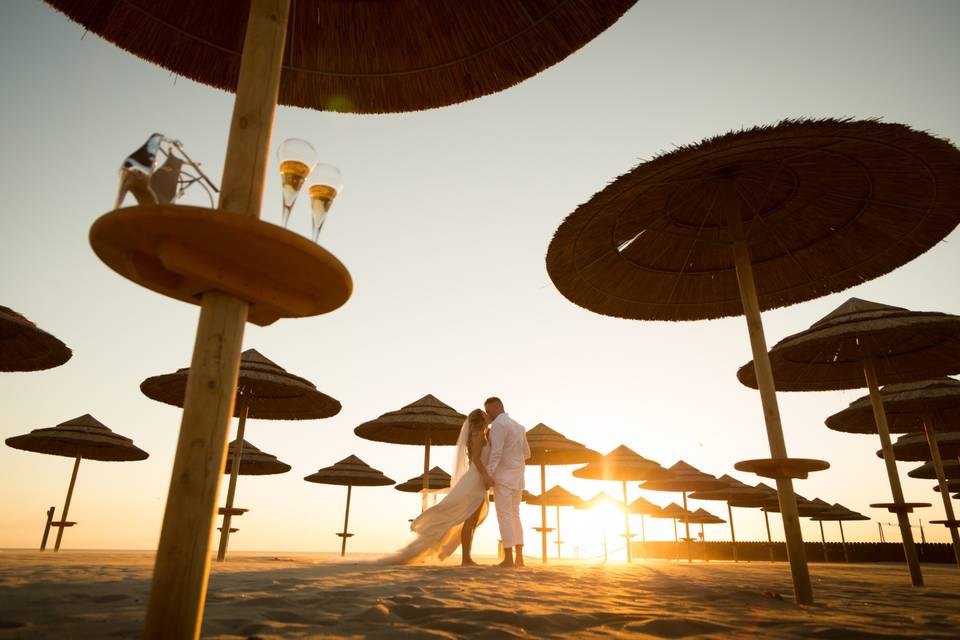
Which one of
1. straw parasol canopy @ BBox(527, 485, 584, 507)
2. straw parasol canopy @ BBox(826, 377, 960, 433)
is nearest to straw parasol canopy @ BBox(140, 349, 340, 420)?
straw parasol canopy @ BBox(826, 377, 960, 433)

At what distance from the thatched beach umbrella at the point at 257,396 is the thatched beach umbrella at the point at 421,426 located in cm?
144

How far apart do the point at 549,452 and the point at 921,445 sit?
8994 mm

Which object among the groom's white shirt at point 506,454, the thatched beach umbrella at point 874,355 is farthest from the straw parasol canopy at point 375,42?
the thatched beach umbrella at point 874,355

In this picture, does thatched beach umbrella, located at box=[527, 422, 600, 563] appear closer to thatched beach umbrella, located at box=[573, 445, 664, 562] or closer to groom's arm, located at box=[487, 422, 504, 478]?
thatched beach umbrella, located at box=[573, 445, 664, 562]

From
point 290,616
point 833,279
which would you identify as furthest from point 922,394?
point 290,616

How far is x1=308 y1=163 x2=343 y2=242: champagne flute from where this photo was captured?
205 centimetres

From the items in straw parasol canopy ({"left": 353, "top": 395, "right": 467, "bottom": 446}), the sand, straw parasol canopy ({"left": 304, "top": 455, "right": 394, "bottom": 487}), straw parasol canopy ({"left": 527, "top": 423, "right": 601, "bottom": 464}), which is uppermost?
straw parasol canopy ({"left": 353, "top": 395, "right": 467, "bottom": 446})

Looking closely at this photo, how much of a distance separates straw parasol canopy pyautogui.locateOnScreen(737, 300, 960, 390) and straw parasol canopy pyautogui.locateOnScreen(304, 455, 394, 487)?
13.0 metres

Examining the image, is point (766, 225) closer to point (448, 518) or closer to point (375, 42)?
point (375, 42)

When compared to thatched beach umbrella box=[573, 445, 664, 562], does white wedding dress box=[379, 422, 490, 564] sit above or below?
below

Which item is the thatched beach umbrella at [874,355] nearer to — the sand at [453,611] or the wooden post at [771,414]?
the wooden post at [771,414]

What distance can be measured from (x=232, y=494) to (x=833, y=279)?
10.3 metres

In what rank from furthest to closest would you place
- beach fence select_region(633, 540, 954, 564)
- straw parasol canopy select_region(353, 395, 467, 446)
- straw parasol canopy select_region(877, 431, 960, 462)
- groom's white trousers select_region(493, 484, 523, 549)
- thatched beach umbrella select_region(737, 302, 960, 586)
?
beach fence select_region(633, 540, 954, 564) < straw parasol canopy select_region(877, 431, 960, 462) < straw parasol canopy select_region(353, 395, 467, 446) < groom's white trousers select_region(493, 484, 523, 549) < thatched beach umbrella select_region(737, 302, 960, 586)

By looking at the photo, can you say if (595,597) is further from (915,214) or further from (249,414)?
(249,414)
